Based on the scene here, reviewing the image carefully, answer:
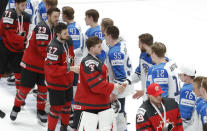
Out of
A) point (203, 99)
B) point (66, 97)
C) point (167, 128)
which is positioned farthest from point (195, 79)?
point (66, 97)

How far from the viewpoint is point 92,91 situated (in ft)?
18.7

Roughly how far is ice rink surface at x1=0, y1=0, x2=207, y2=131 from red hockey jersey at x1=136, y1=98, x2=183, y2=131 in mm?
2360

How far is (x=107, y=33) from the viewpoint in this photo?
6.50 metres

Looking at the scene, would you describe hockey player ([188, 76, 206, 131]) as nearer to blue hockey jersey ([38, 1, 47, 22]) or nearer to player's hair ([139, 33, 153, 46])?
player's hair ([139, 33, 153, 46])

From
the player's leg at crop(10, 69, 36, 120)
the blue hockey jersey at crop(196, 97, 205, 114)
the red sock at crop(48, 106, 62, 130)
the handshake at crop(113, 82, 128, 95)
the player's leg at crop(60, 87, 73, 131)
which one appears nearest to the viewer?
the blue hockey jersey at crop(196, 97, 205, 114)

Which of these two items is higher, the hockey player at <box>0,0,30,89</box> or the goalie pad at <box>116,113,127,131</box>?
the hockey player at <box>0,0,30,89</box>

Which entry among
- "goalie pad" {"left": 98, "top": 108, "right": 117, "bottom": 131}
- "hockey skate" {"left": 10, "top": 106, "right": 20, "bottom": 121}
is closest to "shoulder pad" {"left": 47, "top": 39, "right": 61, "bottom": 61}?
"goalie pad" {"left": 98, "top": 108, "right": 117, "bottom": 131}

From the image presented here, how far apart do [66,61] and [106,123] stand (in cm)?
107

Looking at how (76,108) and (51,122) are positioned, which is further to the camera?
(51,122)

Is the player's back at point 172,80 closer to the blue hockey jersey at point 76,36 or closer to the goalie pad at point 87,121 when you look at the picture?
the goalie pad at point 87,121

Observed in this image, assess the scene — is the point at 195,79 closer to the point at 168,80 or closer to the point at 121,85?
the point at 168,80

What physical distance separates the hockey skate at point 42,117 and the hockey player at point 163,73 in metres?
1.85

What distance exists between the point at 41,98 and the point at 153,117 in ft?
8.41

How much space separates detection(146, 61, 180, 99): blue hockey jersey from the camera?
594cm
